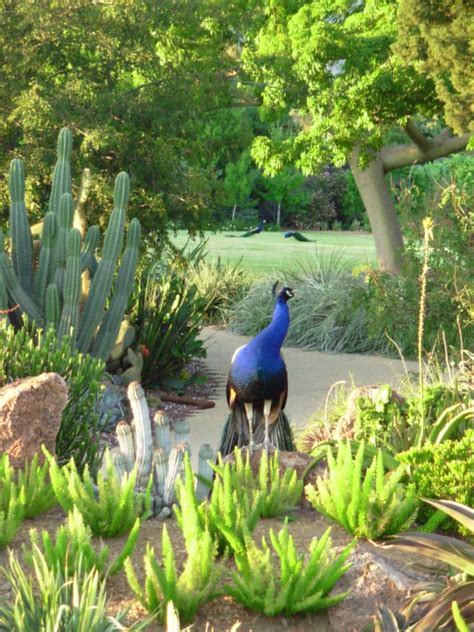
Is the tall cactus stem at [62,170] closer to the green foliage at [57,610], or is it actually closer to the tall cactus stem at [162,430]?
the tall cactus stem at [162,430]

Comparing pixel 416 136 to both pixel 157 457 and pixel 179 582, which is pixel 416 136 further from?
pixel 179 582

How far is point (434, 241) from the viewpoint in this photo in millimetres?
10172

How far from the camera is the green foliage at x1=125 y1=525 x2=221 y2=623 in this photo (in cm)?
327

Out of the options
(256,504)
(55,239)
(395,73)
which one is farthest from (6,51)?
(256,504)

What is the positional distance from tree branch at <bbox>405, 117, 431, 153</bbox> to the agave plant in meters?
12.5

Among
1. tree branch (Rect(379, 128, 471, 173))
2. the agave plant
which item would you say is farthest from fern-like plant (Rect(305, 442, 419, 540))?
tree branch (Rect(379, 128, 471, 173))

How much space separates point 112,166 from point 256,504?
29.3 ft

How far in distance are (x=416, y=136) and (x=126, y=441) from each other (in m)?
12.5

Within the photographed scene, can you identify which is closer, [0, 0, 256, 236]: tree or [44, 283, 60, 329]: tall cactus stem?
[44, 283, 60, 329]: tall cactus stem

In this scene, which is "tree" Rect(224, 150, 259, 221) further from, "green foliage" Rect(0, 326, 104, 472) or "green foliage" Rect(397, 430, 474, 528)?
"green foliage" Rect(397, 430, 474, 528)

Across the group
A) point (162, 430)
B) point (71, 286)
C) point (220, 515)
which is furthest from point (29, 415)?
point (71, 286)

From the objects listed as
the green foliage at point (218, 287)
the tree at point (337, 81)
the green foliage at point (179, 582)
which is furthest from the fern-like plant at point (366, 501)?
the green foliage at point (218, 287)

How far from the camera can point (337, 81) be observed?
1352 centimetres

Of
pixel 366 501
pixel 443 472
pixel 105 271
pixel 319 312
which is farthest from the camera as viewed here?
pixel 319 312
